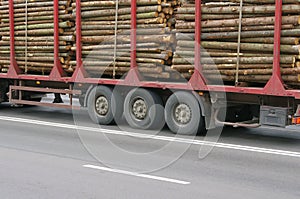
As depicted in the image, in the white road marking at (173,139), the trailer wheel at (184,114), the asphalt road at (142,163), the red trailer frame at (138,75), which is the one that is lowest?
the asphalt road at (142,163)

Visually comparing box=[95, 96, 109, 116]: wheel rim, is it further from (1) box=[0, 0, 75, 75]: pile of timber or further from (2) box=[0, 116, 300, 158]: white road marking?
(1) box=[0, 0, 75, 75]: pile of timber

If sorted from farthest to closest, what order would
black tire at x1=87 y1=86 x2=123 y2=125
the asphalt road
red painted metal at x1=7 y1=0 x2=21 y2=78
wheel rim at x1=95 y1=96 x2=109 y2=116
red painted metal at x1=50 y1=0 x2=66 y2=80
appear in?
1. red painted metal at x1=7 y1=0 x2=21 y2=78
2. red painted metal at x1=50 y1=0 x2=66 y2=80
3. wheel rim at x1=95 y1=96 x2=109 y2=116
4. black tire at x1=87 y1=86 x2=123 y2=125
5. the asphalt road

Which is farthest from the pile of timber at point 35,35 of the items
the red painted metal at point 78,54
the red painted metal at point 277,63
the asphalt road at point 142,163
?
the red painted metal at point 277,63

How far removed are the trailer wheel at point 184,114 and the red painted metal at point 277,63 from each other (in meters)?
1.78

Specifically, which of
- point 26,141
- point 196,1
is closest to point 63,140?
point 26,141

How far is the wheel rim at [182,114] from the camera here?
12.5 metres

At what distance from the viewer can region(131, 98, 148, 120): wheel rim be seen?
1323 cm

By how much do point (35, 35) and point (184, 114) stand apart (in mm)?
5387

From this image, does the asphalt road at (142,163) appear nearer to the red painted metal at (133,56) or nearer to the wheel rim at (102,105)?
the wheel rim at (102,105)

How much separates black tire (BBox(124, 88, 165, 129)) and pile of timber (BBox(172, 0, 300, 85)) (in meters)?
0.92

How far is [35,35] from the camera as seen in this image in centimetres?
1573

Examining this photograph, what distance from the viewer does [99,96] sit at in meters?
14.2

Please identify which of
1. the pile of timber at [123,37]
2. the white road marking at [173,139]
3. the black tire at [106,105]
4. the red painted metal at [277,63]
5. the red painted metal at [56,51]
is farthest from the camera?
the red painted metal at [56,51]

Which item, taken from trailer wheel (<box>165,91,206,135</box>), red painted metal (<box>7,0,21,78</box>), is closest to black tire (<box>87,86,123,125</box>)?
trailer wheel (<box>165,91,206,135</box>)
